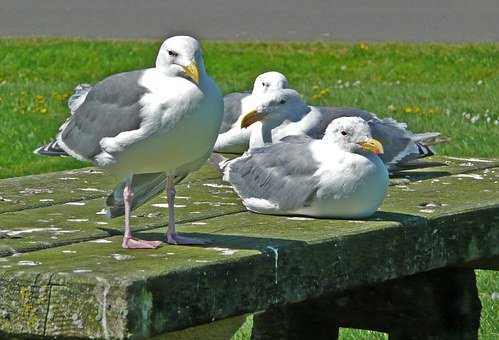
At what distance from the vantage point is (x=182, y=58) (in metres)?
3.62

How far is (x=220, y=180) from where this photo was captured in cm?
490

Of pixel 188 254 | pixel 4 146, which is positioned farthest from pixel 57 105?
pixel 188 254

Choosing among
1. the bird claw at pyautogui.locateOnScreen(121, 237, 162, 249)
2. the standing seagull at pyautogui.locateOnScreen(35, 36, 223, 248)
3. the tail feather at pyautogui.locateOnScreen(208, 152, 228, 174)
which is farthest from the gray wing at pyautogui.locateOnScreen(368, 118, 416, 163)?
the bird claw at pyautogui.locateOnScreen(121, 237, 162, 249)

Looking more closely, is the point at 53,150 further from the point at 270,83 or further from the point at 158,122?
the point at 270,83

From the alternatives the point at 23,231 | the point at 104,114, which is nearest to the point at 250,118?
the point at 104,114

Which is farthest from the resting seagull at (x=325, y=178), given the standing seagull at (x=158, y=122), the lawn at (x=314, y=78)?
the lawn at (x=314, y=78)

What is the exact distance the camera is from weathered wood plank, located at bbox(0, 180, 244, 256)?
12.1 feet

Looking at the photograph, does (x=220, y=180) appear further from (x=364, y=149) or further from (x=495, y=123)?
(x=495, y=123)

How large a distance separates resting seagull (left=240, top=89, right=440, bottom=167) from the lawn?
3.29 m

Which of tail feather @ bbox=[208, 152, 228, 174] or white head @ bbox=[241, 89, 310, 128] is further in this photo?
white head @ bbox=[241, 89, 310, 128]

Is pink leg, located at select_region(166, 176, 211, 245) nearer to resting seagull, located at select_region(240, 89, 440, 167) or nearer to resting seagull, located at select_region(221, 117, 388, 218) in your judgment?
resting seagull, located at select_region(221, 117, 388, 218)

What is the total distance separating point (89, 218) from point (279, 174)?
641mm

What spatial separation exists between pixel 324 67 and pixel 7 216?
8.72 meters

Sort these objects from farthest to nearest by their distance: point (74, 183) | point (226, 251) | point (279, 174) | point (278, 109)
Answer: point (278, 109) < point (74, 183) < point (279, 174) < point (226, 251)
